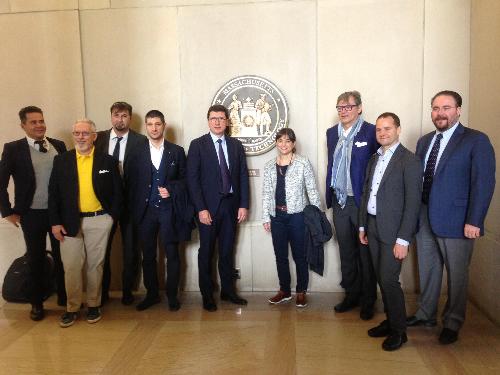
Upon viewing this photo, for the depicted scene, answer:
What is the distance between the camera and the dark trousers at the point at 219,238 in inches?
145

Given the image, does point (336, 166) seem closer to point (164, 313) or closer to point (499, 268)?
point (499, 268)

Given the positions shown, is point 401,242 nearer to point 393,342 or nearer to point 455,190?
point 455,190

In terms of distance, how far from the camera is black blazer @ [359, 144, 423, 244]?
8.72 ft

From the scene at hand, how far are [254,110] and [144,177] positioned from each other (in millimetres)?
1284

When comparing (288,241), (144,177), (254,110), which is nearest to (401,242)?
(288,241)

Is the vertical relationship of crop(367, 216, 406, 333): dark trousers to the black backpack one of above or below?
above

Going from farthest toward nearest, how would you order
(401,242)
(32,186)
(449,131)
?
(32,186) → (449,131) → (401,242)

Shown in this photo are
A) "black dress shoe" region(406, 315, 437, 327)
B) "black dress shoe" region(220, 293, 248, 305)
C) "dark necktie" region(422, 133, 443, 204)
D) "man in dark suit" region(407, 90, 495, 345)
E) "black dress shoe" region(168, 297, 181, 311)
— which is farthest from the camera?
"black dress shoe" region(220, 293, 248, 305)

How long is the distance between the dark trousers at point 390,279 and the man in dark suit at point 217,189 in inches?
52.2

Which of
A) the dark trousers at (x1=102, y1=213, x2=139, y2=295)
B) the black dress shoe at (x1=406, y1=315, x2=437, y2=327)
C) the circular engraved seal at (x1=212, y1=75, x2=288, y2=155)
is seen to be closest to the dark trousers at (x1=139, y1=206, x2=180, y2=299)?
the dark trousers at (x1=102, y1=213, x2=139, y2=295)

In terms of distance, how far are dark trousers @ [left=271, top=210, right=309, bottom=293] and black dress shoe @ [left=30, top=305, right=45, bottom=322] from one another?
86.0 inches

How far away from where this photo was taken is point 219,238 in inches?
149

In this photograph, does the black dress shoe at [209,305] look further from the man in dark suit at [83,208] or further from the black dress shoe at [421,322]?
the black dress shoe at [421,322]

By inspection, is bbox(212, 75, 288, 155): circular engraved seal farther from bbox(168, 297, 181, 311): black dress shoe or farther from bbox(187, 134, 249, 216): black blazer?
bbox(168, 297, 181, 311): black dress shoe
